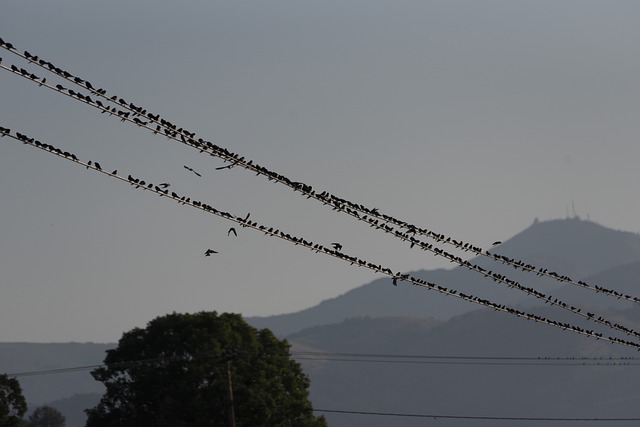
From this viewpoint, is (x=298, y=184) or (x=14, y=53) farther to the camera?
(x=298, y=184)

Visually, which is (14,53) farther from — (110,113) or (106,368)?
(106,368)

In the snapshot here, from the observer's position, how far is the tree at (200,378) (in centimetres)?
8331

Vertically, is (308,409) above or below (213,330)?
below

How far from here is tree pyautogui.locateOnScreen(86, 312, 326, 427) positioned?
273ft

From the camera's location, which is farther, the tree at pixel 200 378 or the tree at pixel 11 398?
the tree at pixel 11 398

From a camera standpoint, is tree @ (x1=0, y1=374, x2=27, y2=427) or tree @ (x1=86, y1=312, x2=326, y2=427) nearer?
tree @ (x1=86, y1=312, x2=326, y2=427)

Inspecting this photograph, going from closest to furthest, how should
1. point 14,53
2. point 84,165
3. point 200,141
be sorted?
point 14,53 → point 84,165 → point 200,141

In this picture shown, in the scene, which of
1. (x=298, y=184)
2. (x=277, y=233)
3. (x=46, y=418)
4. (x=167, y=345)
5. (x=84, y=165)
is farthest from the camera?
(x=46, y=418)

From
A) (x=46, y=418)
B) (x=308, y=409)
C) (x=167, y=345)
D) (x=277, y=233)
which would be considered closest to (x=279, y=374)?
(x=308, y=409)

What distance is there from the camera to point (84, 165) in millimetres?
27234

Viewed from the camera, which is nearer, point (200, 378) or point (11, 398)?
point (200, 378)

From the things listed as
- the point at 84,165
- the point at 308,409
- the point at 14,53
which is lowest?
the point at 308,409

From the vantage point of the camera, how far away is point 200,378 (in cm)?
8494

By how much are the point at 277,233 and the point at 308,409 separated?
53265 mm
